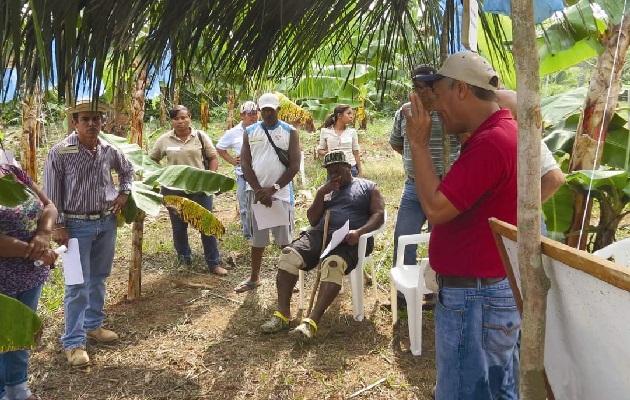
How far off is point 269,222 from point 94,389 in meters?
2.03

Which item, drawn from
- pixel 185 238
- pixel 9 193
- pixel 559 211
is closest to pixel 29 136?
pixel 185 238

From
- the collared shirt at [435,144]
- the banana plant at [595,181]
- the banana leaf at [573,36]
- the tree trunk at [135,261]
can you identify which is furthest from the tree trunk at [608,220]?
the tree trunk at [135,261]

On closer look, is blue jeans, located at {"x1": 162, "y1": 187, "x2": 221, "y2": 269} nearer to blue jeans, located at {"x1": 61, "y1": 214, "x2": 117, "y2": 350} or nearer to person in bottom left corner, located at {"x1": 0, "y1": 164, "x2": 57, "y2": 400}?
blue jeans, located at {"x1": 61, "y1": 214, "x2": 117, "y2": 350}

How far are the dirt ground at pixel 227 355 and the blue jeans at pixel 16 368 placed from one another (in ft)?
1.23

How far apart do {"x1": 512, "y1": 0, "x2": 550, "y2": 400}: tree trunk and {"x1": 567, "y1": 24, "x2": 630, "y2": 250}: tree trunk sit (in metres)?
2.72

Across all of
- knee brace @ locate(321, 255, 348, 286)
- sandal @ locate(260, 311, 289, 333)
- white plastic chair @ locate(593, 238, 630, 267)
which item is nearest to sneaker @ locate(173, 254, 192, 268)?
sandal @ locate(260, 311, 289, 333)

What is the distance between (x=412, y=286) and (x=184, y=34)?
8.13ft

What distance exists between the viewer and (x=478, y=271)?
77.5 inches

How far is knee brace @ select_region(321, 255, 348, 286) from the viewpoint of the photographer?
4156mm

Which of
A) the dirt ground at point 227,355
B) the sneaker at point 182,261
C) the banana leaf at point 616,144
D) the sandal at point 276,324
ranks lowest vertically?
the dirt ground at point 227,355

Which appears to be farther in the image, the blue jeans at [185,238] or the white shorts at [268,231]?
the blue jeans at [185,238]

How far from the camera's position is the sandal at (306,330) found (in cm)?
399

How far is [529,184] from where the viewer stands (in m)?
1.31

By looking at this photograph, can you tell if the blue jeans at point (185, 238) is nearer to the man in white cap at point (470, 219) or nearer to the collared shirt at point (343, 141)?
the collared shirt at point (343, 141)
